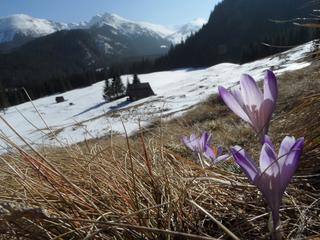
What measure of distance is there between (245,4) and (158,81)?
Answer: 3233 inches

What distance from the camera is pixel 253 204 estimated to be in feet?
3.35

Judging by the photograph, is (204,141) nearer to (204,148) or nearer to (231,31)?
(204,148)

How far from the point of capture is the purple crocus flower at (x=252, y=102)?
2.72 ft

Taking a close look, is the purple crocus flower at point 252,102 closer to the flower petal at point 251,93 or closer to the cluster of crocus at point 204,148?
the flower petal at point 251,93

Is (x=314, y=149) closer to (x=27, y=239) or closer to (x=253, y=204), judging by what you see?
(x=253, y=204)

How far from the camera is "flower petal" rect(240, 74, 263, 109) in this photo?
845 mm

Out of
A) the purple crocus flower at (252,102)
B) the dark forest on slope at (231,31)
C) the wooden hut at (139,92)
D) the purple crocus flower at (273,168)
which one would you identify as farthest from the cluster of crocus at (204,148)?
the dark forest on slope at (231,31)

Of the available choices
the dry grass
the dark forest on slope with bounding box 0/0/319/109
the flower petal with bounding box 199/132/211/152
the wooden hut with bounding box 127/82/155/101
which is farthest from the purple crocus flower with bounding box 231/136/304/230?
the dark forest on slope with bounding box 0/0/319/109

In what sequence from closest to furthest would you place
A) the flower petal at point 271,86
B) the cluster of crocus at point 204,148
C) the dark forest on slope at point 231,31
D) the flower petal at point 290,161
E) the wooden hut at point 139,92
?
the flower petal at point 290,161, the flower petal at point 271,86, the cluster of crocus at point 204,148, the wooden hut at point 139,92, the dark forest on slope at point 231,31

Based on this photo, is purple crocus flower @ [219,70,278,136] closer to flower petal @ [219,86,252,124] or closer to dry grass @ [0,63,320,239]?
flower petal @ [219,86,252,124]

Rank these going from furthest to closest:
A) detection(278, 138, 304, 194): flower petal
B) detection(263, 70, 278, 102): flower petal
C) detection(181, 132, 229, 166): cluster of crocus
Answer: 1. detection(181, 132, 229, 166): cluster of crocus
2. detection(263, 70, 278, 102): flower petal
3. detection(278, 138, 304, 194): flower petal

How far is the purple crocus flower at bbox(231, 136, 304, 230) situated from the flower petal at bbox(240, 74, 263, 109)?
184 mm

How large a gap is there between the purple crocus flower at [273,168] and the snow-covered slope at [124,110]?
59 centimetres

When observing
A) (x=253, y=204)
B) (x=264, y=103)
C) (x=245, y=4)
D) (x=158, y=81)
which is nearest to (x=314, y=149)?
(x=253, y=204)
